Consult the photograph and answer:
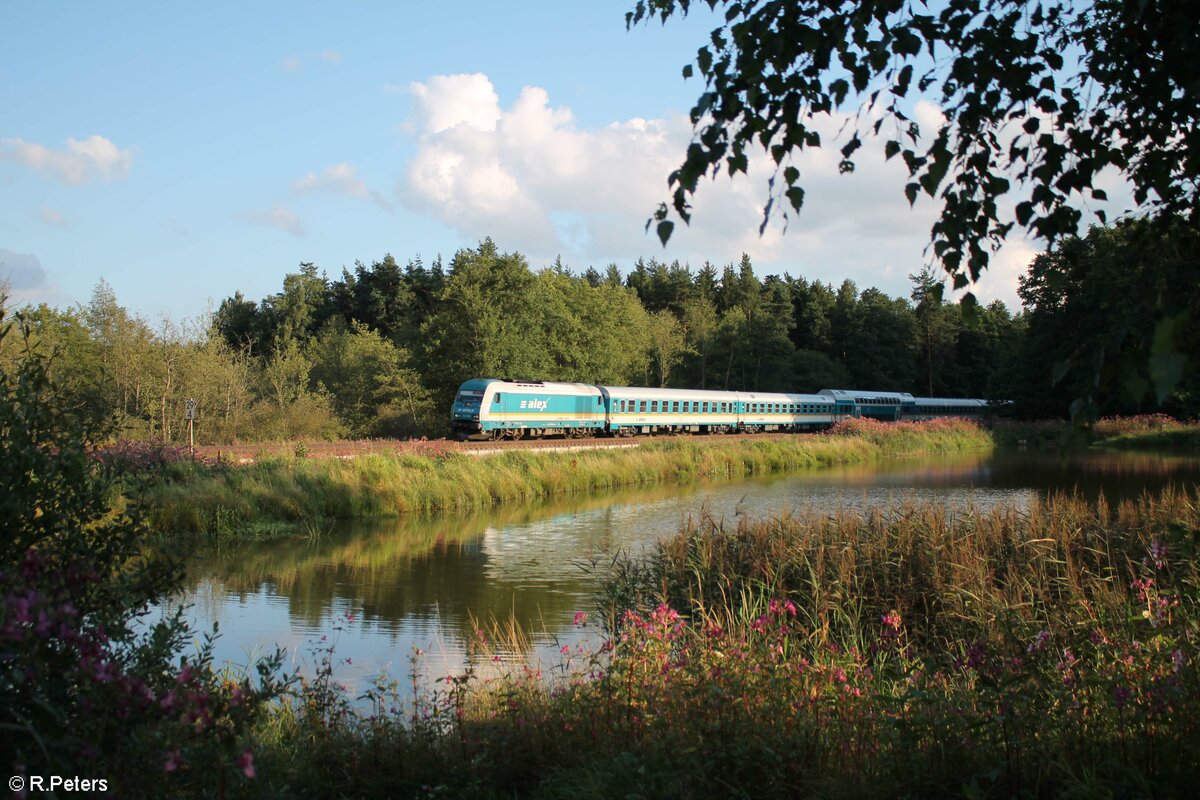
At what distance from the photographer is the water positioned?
10633 mm

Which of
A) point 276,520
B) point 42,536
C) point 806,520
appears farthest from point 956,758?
point 276,520

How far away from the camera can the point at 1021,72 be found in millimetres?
3760

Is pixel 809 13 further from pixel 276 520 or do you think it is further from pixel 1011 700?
pixel 276 520

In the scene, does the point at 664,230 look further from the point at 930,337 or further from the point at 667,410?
the point at 930,337

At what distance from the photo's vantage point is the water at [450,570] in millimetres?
10633

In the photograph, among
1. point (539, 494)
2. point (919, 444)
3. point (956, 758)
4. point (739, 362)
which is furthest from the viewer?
point (739, 362)

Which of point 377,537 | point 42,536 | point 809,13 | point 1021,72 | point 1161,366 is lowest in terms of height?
point 377,537

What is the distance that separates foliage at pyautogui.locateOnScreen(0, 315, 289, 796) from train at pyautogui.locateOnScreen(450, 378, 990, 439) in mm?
27927

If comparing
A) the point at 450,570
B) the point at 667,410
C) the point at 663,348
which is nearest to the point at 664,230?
the point at 450,570

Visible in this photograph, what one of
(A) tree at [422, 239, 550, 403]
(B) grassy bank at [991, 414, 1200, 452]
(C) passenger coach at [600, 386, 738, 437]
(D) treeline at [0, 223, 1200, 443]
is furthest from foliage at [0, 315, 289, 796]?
(B) grassy bank at [991, 414, 1200, 452]

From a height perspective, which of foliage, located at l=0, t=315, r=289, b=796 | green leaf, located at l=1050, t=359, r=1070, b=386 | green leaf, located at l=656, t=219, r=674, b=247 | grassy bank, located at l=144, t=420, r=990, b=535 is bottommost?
grassy bank, located at l=144, t=420, r=990, b=535

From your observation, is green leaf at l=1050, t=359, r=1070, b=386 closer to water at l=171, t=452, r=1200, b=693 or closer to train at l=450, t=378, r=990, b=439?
water at l=171, t=452, r=1200, b=693

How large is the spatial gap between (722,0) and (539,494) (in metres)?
23.4

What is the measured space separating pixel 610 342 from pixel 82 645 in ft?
166
